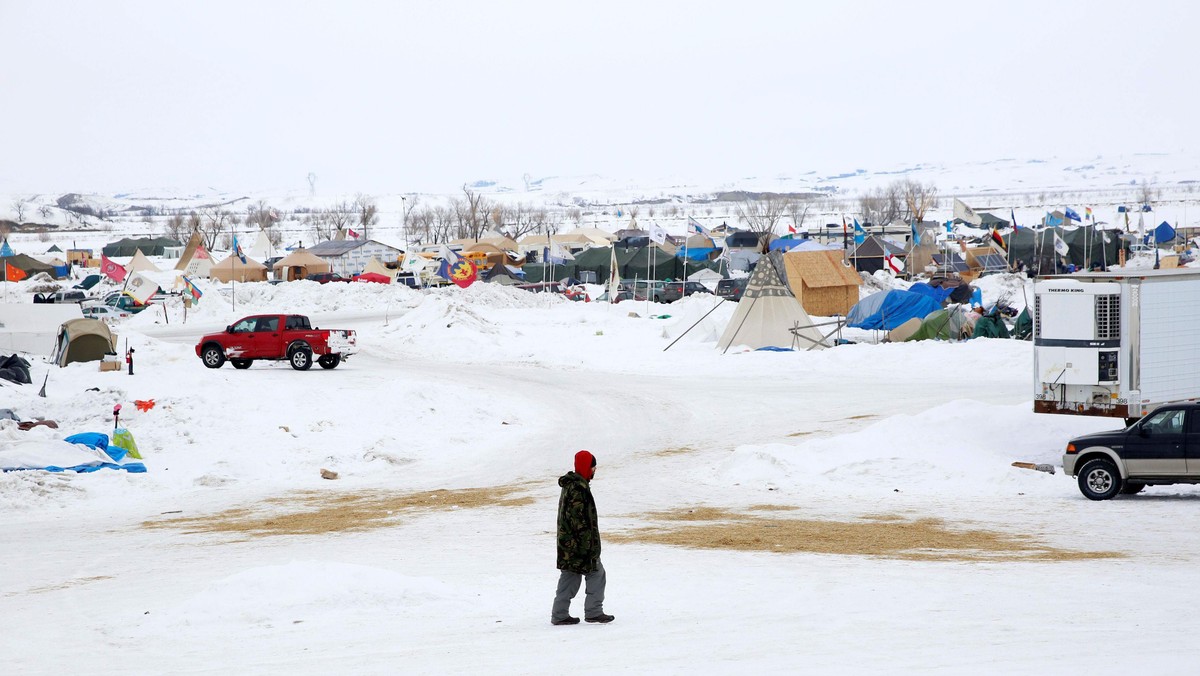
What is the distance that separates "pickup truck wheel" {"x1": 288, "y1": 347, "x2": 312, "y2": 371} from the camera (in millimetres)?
34125

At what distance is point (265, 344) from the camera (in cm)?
3419

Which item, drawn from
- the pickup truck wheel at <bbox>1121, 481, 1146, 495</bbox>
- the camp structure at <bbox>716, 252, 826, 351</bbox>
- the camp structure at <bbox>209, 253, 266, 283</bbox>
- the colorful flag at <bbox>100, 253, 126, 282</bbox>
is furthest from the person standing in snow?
the camp structure at <bbox>209, 253, 266, 283</bbox>

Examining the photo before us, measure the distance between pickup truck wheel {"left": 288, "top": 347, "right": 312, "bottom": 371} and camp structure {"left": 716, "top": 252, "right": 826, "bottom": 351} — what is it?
1415 cm

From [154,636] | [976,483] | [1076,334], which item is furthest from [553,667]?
[1076,334]

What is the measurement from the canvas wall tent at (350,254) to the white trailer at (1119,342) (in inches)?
3152

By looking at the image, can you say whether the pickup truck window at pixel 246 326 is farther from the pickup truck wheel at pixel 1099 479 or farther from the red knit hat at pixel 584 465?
the red knit hat at pixel 584 465

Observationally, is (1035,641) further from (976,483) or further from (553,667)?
(976,483)

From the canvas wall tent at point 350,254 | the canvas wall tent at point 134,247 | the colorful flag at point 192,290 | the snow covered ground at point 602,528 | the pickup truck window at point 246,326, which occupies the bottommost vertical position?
the snow covered ground at point 602,528

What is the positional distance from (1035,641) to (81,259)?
11580 centimetres

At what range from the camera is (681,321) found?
42312 mm

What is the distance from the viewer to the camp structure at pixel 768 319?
38.4 m

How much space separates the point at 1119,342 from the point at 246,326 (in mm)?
25592

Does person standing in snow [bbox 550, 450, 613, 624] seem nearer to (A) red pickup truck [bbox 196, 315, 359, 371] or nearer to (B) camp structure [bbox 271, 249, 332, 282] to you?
(A) red pickup truck [bbox 196, 315, 359, 371]

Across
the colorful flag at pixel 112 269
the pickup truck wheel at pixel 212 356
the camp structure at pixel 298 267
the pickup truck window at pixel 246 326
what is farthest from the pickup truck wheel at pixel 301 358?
the camp structure at pixel 298 267
